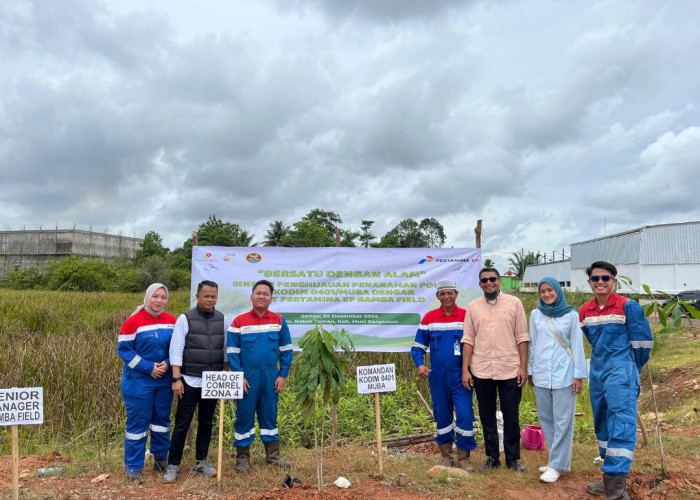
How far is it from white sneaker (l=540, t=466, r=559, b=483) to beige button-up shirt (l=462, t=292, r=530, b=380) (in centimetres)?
82

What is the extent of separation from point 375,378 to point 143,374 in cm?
199

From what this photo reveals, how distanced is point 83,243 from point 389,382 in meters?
51.5

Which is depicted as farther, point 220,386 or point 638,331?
point 220,386

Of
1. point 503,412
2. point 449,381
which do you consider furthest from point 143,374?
point 503,412

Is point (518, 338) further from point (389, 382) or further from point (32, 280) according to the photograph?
point (32, 280)

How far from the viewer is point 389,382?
4.45 m

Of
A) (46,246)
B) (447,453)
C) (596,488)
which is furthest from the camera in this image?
(46,246)

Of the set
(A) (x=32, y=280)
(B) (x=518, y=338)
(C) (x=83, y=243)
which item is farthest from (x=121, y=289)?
(B) (x=518, y=338)

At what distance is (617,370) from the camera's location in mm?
3846

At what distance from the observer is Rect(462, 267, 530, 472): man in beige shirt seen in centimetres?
434

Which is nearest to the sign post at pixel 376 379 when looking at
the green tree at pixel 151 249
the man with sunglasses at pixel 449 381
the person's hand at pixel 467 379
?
the man with sunglasses at pixel 449 381

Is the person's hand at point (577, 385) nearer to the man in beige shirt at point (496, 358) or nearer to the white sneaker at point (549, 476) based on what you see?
the man in beige shirt at point (496, 358)

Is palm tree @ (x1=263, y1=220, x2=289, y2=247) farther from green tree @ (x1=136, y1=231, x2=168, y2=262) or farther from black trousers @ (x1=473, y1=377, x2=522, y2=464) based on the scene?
black trousers @ (x1=473, y1=377, x2=522, y2=464)

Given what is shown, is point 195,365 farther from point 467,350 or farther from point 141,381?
point 467,350
